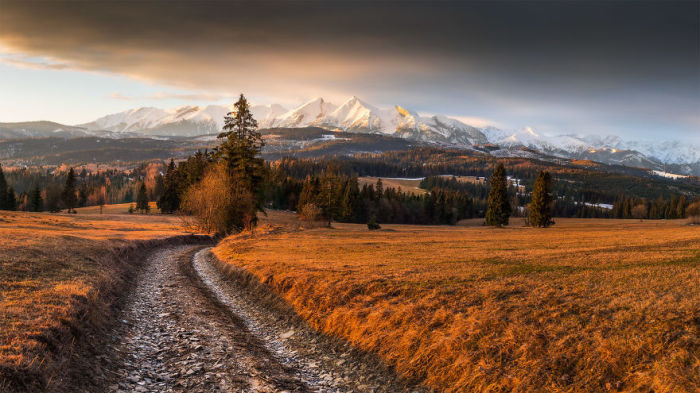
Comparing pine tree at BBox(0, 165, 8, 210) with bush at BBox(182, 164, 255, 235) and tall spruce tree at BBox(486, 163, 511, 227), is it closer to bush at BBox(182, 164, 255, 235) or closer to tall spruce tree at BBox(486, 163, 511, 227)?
bush at BBox(182, 164, 255, 235)

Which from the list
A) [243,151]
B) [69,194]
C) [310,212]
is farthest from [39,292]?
[69,194]

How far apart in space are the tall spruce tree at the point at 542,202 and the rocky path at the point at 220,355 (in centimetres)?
8081

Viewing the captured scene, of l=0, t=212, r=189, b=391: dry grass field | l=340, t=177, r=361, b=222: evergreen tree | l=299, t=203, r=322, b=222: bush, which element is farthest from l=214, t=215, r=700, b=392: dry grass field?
l=340, t=177, r=361, b=222: evergreen tree

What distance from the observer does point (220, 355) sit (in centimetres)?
1366

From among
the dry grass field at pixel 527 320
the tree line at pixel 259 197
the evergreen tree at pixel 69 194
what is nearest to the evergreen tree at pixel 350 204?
the tree line at pixel 259 197

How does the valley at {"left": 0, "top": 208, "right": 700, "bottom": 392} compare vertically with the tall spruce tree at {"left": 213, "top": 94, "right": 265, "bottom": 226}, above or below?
below

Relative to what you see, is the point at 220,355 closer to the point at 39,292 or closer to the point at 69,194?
the point at 39,292

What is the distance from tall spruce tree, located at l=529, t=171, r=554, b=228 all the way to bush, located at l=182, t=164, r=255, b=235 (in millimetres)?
63826

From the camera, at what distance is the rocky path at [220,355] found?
461 inches

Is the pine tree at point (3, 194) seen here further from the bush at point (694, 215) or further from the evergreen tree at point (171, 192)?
the bush at point (694, 215)

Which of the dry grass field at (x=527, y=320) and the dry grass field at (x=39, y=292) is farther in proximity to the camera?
the dry grass field at (x=39, y=292)

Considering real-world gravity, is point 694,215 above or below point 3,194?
above

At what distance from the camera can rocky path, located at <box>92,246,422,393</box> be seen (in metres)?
11.7

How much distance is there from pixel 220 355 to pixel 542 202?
3466 inches
